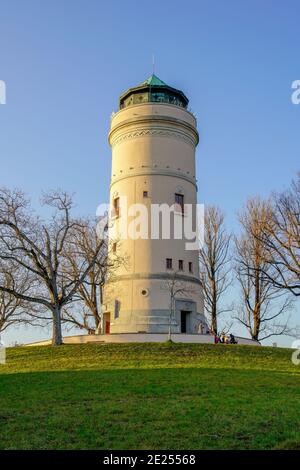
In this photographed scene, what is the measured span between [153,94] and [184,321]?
1508 centimetres

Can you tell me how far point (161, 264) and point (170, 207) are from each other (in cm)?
362

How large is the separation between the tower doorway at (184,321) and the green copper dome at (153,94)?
13579 millimetres

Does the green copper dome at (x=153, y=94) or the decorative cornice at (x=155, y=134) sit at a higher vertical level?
the green copper dome at (x=153, y=94)

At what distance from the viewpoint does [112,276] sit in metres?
32.6

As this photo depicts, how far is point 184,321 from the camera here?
108ft

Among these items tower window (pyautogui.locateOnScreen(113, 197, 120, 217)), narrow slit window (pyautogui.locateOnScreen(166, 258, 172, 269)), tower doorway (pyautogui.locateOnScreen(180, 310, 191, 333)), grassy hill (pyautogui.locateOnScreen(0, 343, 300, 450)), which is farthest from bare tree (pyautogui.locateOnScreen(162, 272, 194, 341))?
grassy hill (pyautogui.locateOnScreen(0, 343, 300, 450))

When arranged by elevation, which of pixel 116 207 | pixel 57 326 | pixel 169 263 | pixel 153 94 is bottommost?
pixel 57 326

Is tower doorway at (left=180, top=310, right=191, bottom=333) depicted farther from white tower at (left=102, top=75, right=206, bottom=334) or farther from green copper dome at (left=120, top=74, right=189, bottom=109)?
green copper dome at (left=120, top=74, right=189, bottom=109)

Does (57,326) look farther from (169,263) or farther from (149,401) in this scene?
(149,401)

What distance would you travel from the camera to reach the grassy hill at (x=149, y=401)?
9.16m

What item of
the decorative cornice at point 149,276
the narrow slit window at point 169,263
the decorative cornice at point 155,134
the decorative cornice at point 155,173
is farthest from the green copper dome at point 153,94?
the decorative cornice at point 149,276

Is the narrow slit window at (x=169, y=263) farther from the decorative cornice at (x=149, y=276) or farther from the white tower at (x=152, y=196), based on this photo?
the decorative cornice at (x=149, y=276)

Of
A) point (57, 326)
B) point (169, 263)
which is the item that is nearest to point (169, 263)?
point (169, 263)

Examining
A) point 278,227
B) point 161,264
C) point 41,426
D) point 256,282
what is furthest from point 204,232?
point 41,426
